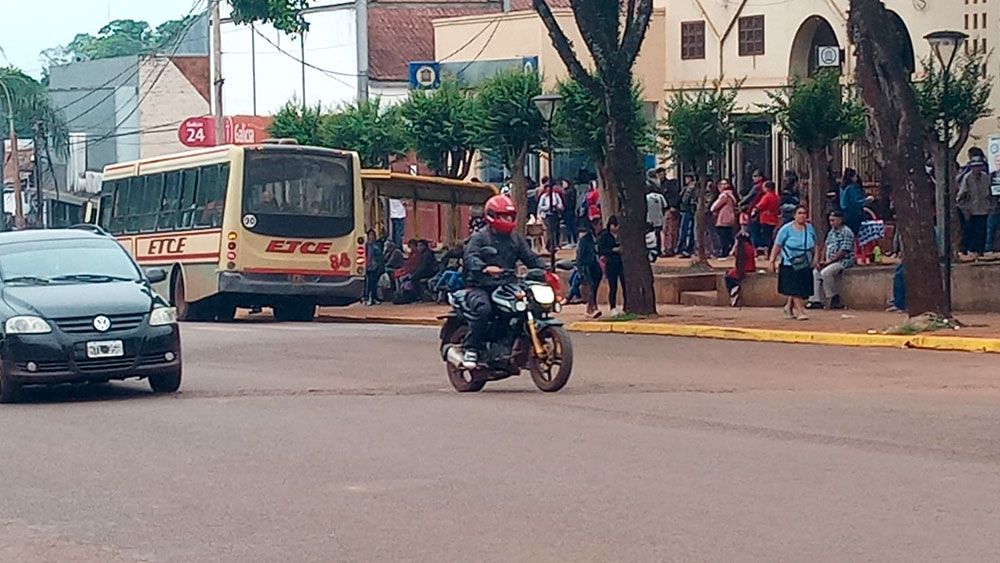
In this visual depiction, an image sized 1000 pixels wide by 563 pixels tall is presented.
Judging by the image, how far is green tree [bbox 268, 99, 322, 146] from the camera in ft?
155

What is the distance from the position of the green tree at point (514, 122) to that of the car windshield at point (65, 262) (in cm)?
2083

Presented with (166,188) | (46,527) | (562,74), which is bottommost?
(46,527)

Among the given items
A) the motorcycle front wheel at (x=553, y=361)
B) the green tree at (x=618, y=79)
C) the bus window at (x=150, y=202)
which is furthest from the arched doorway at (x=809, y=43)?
the motorcycle front wheel at (x=553, y=361)

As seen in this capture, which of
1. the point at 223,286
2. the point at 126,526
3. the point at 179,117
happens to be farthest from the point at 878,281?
the point at 179,117

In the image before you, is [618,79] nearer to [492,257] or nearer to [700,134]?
[700,134]

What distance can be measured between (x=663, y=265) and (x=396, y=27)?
1079 inches

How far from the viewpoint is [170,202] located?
3250 centimetres

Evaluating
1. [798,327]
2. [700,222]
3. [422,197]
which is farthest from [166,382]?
[422,197]

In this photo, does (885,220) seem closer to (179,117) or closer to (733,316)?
(733,316)

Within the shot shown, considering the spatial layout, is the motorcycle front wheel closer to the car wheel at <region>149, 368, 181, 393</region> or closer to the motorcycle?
the motorcycle

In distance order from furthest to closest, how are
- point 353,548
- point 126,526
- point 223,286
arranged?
point 223,286
point 126,526
point 353,548

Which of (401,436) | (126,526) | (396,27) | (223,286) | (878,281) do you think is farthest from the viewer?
(396,27)

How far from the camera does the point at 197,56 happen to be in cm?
7494

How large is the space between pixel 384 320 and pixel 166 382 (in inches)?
602
